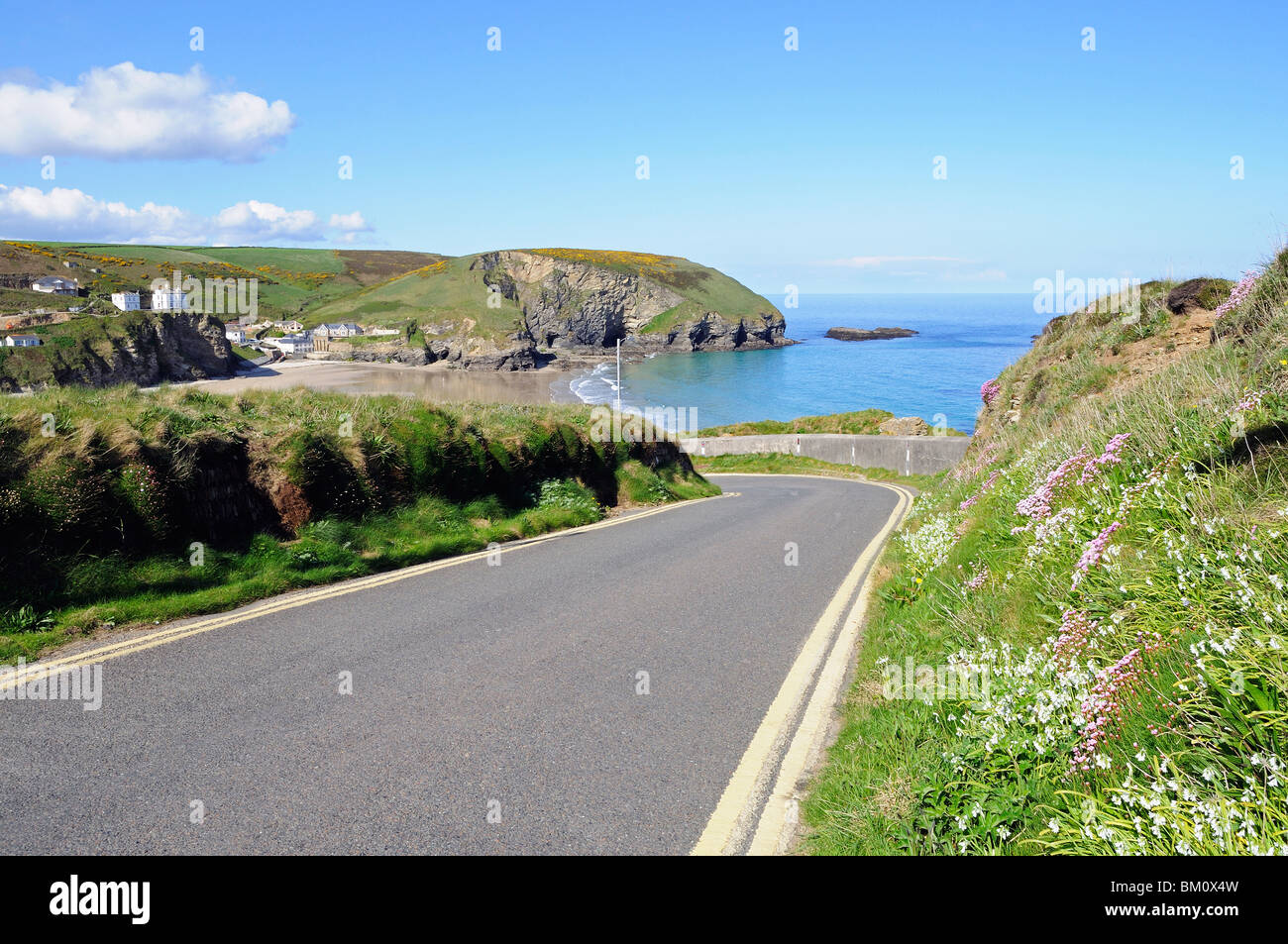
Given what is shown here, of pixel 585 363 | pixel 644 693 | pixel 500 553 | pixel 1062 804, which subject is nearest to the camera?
pixel 1062 804

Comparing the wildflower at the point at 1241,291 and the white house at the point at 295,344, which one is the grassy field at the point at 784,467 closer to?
the wildflower at the point at 1241,291

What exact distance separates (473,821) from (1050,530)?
4.43 metres

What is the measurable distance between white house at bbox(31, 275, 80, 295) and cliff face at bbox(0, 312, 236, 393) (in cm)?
2841

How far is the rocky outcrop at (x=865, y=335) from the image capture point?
18144cm

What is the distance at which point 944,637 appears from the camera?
5.50 meters

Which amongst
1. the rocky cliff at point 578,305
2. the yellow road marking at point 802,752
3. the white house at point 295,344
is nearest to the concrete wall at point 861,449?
the yellow road marking at point 802,752

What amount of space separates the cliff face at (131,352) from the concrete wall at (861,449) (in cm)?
4057

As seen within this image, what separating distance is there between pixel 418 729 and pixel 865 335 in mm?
191459

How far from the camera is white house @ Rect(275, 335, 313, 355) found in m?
114

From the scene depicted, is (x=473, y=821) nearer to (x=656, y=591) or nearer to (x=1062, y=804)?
(x=1062, y=804)
